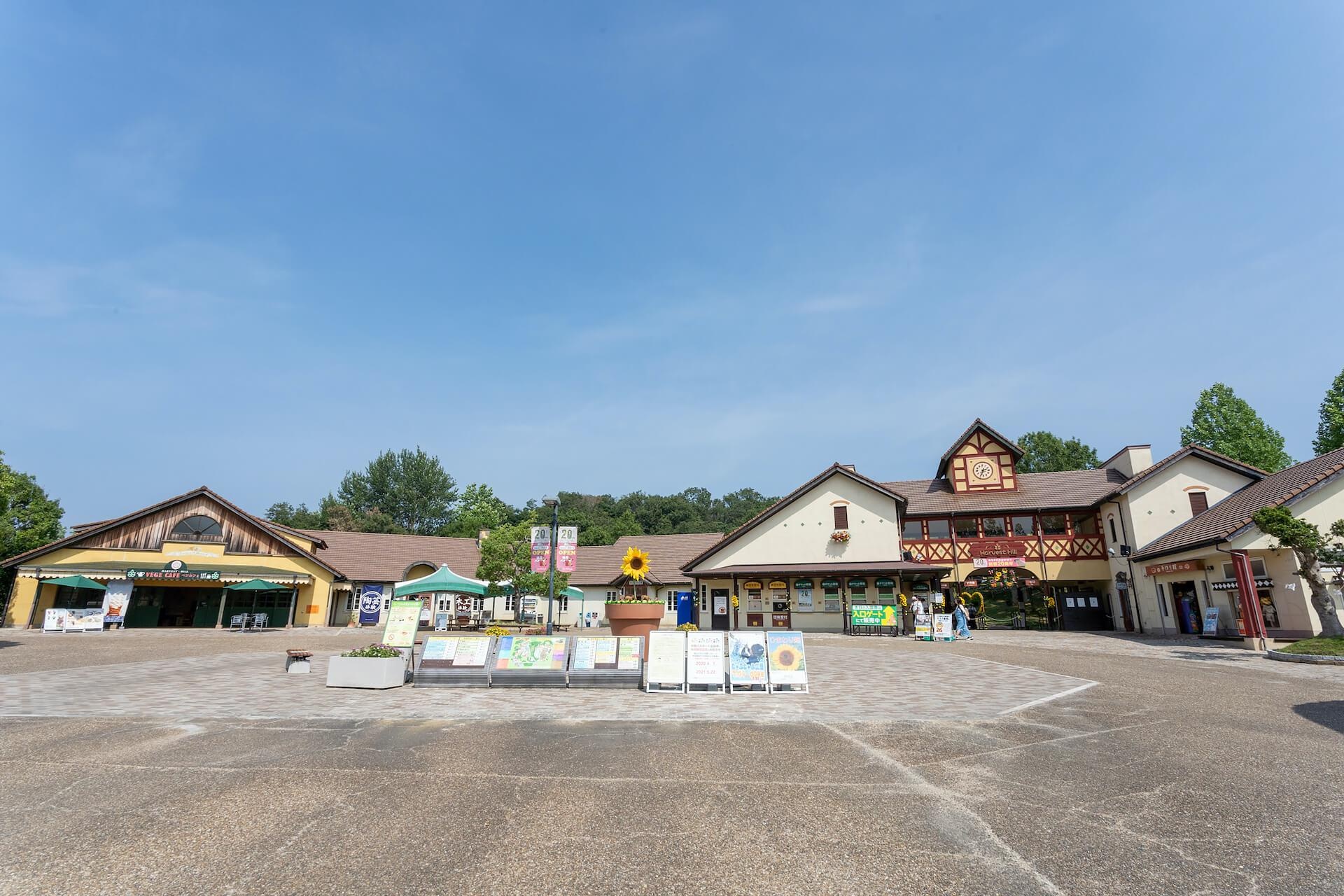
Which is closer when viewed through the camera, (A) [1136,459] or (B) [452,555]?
(A) [1136,459]

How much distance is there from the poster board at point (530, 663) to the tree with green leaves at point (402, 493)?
7517 centimetres

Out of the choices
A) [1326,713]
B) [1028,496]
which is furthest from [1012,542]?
[1326,713]

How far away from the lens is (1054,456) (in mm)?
64750

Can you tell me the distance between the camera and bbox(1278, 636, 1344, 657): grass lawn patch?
16.2m

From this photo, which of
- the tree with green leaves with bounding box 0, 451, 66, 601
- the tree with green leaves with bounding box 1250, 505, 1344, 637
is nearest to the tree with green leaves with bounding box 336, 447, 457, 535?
the tree with green leaves with bounding box 0, 451, 66, 601

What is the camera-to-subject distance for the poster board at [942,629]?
2489cm

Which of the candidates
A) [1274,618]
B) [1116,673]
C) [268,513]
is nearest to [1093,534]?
[1274,618]

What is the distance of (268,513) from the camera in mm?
88375

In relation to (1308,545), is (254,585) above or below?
below

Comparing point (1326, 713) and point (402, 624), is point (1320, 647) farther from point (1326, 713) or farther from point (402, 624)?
point (402, 624)

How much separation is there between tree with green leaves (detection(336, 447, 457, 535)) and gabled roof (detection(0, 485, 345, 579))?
46.8m

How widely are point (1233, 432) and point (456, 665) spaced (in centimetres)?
5523

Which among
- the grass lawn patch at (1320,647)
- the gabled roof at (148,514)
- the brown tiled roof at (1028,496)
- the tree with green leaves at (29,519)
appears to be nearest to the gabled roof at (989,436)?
the brown tiled roof at (1028,496)

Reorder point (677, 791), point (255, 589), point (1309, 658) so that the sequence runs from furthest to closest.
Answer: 1. point (255, 589)
2. point (1309, 658)
3. point (677, 791)
